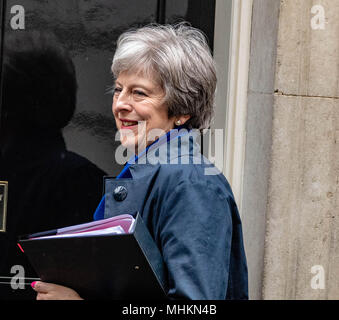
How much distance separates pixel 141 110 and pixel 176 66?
17 cm

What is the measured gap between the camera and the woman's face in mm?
1812

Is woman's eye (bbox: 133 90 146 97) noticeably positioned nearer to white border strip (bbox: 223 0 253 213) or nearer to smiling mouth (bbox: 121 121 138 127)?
smiling mouth (bbox: 121 121 138 127)

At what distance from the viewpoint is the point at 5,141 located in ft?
10.0

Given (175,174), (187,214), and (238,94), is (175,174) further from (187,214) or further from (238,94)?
(238,94)

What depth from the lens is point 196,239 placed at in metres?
1.54

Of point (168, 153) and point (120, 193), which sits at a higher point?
point (168, 153)

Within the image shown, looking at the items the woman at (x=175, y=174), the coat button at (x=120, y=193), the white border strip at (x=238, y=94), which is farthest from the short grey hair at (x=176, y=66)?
the white border strip at (x=238, y=94)

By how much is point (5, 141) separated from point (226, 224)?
177 cm

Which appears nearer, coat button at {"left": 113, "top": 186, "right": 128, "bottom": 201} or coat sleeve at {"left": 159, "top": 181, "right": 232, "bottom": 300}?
coat sleeve at {"left": 159, "top": 181, "right": 232, "bottom": 300}

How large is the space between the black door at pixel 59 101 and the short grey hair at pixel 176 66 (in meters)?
1.17

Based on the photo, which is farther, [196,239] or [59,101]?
[59,101]

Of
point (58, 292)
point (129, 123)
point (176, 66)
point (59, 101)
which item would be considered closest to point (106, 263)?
point (58, 292)

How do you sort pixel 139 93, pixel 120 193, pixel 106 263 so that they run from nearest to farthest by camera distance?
1. pixel 106 263
2. pixel 120 193
3. pixel 139 93

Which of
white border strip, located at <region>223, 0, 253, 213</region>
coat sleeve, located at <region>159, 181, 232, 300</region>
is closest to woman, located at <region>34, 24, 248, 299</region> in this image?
coat sleeve, located at <region>159, 181, 232, 300</region>
